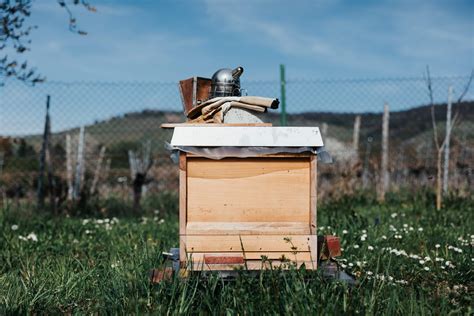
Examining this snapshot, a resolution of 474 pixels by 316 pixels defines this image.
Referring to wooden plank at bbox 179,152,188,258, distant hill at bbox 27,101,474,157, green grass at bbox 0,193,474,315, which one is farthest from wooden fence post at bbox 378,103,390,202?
wooden plank at bbox 179,152,188,258

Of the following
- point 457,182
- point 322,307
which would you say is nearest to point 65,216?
point 322,307

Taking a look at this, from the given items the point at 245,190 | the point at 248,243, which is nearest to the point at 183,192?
the point at 245,190

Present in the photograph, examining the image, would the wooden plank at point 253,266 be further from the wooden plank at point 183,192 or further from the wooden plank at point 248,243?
the wooden plank at point 183,192

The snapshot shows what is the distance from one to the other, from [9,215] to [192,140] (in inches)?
221

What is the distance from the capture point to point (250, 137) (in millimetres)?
3963

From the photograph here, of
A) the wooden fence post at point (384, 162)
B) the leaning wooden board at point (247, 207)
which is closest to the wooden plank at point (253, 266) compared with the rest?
the leaning wooden board at point (247, 207)

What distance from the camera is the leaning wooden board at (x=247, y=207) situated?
398 cm

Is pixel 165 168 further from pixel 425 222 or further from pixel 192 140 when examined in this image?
pixel 192 140

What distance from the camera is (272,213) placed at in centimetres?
401

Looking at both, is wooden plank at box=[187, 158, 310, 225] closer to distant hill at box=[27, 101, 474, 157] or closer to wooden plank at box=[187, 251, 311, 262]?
wooden plank at box=[187, 251, 311, 262]

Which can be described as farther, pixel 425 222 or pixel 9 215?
pixel 9 215

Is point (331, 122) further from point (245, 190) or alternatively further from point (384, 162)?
point (245, 190)

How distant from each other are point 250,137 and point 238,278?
3.00 feet

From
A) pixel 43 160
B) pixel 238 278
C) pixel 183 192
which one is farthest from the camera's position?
pixel 43 160
